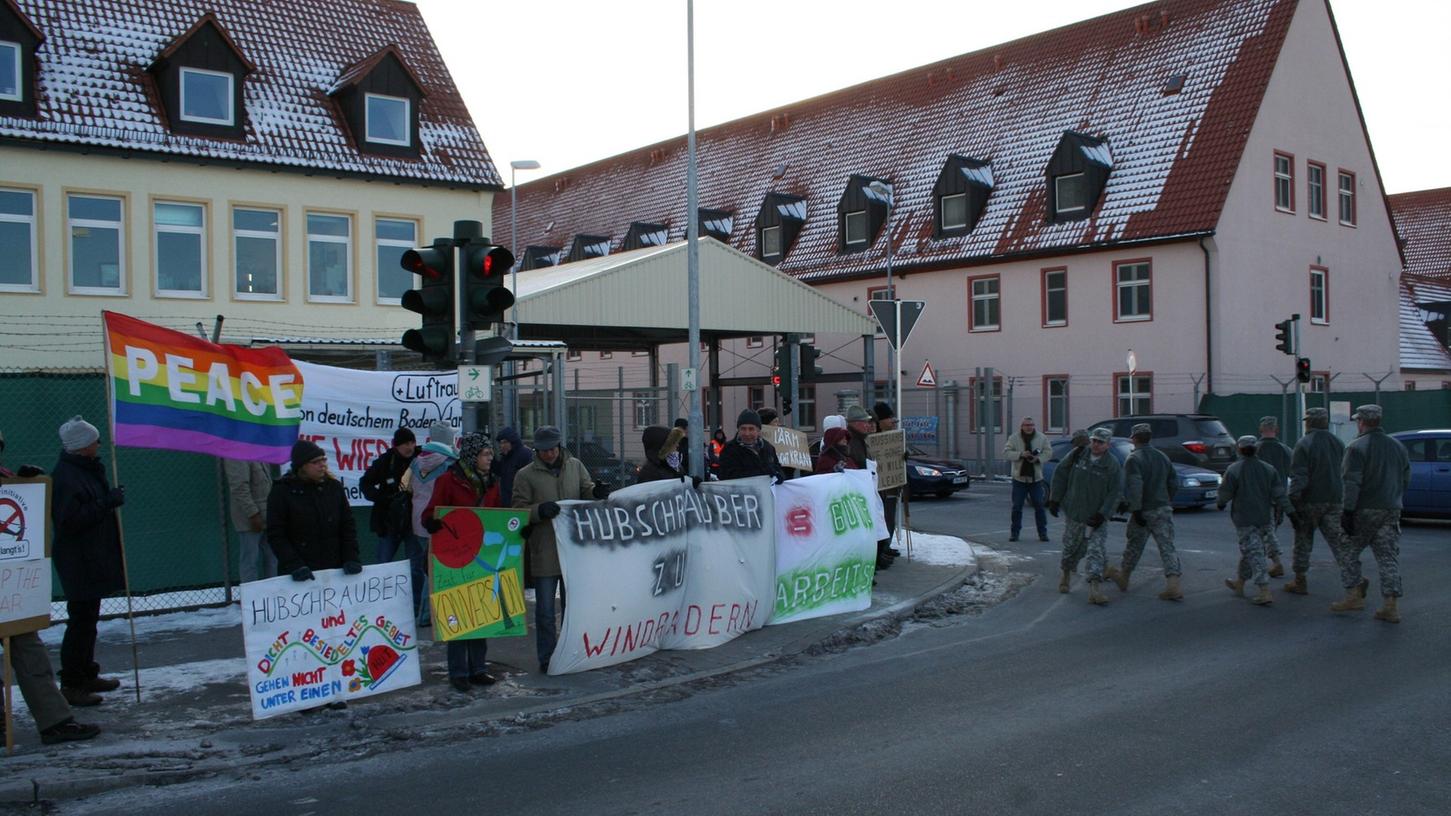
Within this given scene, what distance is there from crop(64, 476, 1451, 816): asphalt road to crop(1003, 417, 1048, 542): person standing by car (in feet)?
22.4

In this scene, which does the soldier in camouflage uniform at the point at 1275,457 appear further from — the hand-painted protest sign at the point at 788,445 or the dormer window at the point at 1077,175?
the dormer window at the point at 1077,175

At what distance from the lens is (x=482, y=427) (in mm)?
15930

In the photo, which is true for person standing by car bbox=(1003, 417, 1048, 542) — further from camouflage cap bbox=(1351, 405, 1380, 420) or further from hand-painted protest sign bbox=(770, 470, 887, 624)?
camouflage cap bbox=(1351, 405, 1380, 420)

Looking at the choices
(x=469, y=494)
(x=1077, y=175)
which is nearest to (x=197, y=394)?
(x=469, y=494)

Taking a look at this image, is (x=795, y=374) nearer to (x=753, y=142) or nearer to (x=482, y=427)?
(x=482, y=427)

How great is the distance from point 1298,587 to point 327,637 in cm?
911

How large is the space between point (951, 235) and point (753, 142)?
518 inches

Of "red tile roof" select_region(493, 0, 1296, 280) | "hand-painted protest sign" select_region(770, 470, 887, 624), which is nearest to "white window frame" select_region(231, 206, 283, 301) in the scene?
"hand-painted protest sign" select_region(770, 470, 887, 624)

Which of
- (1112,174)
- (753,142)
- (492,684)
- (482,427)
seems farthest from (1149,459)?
(753,142)

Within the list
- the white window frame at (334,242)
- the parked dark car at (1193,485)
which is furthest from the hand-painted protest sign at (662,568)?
the white window frame at (334,242)

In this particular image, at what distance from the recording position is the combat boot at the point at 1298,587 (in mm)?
12302

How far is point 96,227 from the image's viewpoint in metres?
22.4

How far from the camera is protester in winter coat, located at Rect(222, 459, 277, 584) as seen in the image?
10.8 meters

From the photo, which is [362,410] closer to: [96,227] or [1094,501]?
[1094,501]
